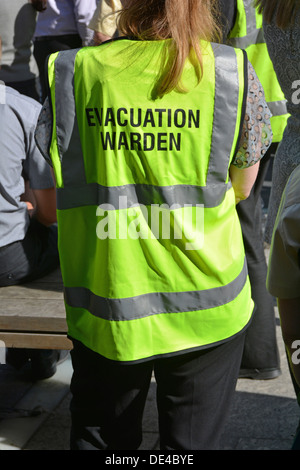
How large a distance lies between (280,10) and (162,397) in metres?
1.27

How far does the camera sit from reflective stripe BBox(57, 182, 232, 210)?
2070 mm

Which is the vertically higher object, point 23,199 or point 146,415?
point 23,199

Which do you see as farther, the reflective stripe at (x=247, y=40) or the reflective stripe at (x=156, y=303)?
the reflective stripe at (x=247, y=40)

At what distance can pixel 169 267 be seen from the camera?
211 centimetres

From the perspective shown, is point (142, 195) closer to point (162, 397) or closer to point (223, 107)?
point (223, 107)

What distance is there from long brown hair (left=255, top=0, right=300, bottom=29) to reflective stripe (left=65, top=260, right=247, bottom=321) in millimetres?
880

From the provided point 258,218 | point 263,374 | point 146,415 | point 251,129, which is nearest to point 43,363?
point 146,415

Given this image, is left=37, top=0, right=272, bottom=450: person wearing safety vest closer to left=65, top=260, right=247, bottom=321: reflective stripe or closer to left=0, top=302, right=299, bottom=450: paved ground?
left=65, top=260, right=247, bottom=321: reflective stripe

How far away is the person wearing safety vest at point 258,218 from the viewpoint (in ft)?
10.5

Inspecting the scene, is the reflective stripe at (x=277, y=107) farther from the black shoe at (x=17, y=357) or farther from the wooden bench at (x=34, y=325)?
the black shoe at (x=17, y=357)

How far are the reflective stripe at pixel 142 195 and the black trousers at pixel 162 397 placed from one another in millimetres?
429

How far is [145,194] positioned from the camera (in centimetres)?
208

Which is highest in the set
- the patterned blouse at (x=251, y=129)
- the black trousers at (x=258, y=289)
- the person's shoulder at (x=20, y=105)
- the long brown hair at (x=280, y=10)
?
the long brown hair at (x=280, y=10)

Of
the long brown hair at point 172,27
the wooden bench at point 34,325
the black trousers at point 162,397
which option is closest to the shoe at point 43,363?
the wooden bench at point 34,325
